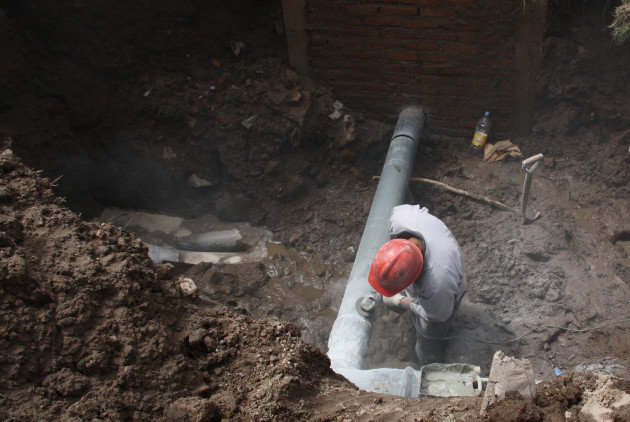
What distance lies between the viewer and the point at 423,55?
14.1ft

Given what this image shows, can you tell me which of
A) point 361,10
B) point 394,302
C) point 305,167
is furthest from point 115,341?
point 361,10

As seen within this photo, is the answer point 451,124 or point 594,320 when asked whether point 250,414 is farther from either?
point 451,124

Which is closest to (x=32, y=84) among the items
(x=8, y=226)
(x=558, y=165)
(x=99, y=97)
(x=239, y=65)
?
(x=99, y=97)

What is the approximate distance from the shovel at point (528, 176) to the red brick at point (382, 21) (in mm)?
1800

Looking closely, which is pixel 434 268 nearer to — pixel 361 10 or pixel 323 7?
pixel 361 10

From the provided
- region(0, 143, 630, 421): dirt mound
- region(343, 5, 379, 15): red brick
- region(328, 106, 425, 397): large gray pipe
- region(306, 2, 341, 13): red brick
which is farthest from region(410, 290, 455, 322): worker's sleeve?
region(306, 2, 341, 13): red brick

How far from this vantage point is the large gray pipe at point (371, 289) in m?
2.61

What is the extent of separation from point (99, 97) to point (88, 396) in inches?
153

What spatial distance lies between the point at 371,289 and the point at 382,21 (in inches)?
104

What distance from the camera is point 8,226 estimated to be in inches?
Result: 64.7

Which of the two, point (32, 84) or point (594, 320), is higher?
point (32, 84)

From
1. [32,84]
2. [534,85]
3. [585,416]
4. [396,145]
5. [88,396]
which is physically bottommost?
[88,396]

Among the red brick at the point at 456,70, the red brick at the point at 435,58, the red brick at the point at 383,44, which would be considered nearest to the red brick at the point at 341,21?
the red brick at the point at 383,44

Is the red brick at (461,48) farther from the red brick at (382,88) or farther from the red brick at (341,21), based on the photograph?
the red brick at (341,21)
